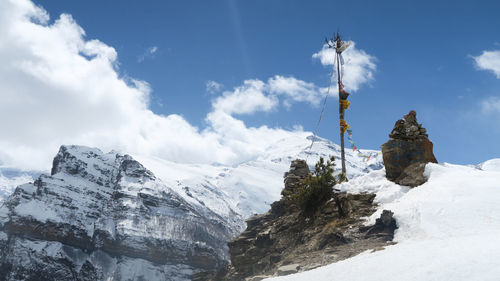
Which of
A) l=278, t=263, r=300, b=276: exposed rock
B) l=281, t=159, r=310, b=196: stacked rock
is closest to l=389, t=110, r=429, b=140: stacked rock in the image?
l=278, t=263, r=300, b=276: exposed rock

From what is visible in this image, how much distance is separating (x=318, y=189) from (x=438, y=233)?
10921 mm

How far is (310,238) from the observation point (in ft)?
82.2

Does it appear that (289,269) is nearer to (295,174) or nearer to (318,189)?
(318,189)

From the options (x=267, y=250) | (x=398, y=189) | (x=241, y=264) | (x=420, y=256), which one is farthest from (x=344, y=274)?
(x=241, y=264)

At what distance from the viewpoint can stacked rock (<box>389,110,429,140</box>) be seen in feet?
87.6

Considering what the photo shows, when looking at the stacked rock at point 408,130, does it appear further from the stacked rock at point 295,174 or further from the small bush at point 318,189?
the stacked rock at point 295,174

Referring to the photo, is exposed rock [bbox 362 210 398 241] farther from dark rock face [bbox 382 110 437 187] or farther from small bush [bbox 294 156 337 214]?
small bush [bbox 294 156 337 214]

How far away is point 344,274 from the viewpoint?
14875 millimetres

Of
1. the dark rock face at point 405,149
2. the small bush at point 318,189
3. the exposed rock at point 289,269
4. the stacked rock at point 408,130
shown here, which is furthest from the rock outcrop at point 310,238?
the stacked rock at point 408,130

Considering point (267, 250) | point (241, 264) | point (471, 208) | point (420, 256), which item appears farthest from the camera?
point (241, 264)

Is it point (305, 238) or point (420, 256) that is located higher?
point (305, 238)

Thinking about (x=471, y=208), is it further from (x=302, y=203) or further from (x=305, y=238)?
(x=302, y=203)

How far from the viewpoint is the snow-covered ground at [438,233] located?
12461mm

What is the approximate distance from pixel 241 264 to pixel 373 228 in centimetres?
1813
